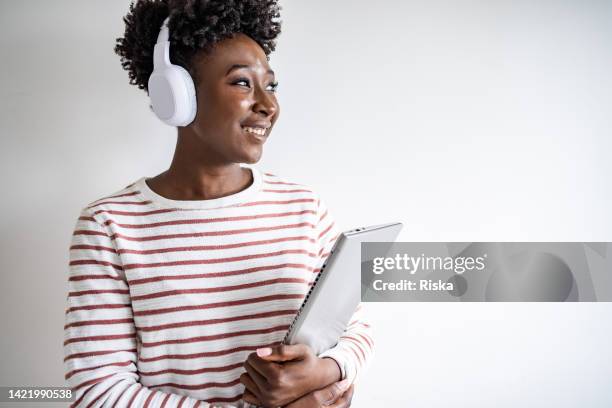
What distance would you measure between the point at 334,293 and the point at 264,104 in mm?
363

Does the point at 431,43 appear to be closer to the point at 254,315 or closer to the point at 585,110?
the point at 585,110

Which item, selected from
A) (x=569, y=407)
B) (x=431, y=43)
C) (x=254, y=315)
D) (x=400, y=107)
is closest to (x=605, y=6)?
(x=431, y=43)

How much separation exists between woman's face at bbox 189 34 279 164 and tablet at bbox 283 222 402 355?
28 cm

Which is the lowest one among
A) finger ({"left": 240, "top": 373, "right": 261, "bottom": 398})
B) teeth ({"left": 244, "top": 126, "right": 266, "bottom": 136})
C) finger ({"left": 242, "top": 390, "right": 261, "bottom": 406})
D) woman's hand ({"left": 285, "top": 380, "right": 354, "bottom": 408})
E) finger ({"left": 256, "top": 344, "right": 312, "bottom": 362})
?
woman's hand ({"left": 285, "top": 380, "right": 354, "bottom": 408})

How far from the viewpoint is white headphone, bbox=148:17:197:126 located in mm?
912

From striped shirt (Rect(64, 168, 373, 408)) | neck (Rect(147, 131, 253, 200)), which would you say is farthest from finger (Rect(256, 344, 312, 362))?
neck (Rect(147, 131, 253, 200))

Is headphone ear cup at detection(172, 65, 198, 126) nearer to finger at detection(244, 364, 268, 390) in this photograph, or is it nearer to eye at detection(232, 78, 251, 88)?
eye at detection(232, 78, 251, 88)

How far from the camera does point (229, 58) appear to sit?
0.94m

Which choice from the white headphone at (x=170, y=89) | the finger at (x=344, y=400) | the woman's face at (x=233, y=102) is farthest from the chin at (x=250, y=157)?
the finger at (x=344, y=400)

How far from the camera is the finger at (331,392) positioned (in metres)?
0.89

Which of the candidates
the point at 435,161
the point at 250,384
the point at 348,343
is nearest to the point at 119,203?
the point at 250,384

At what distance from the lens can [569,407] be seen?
1.43m

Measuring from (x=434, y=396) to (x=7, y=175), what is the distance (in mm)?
1228

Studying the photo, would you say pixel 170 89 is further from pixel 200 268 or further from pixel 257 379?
pixel 257 379
